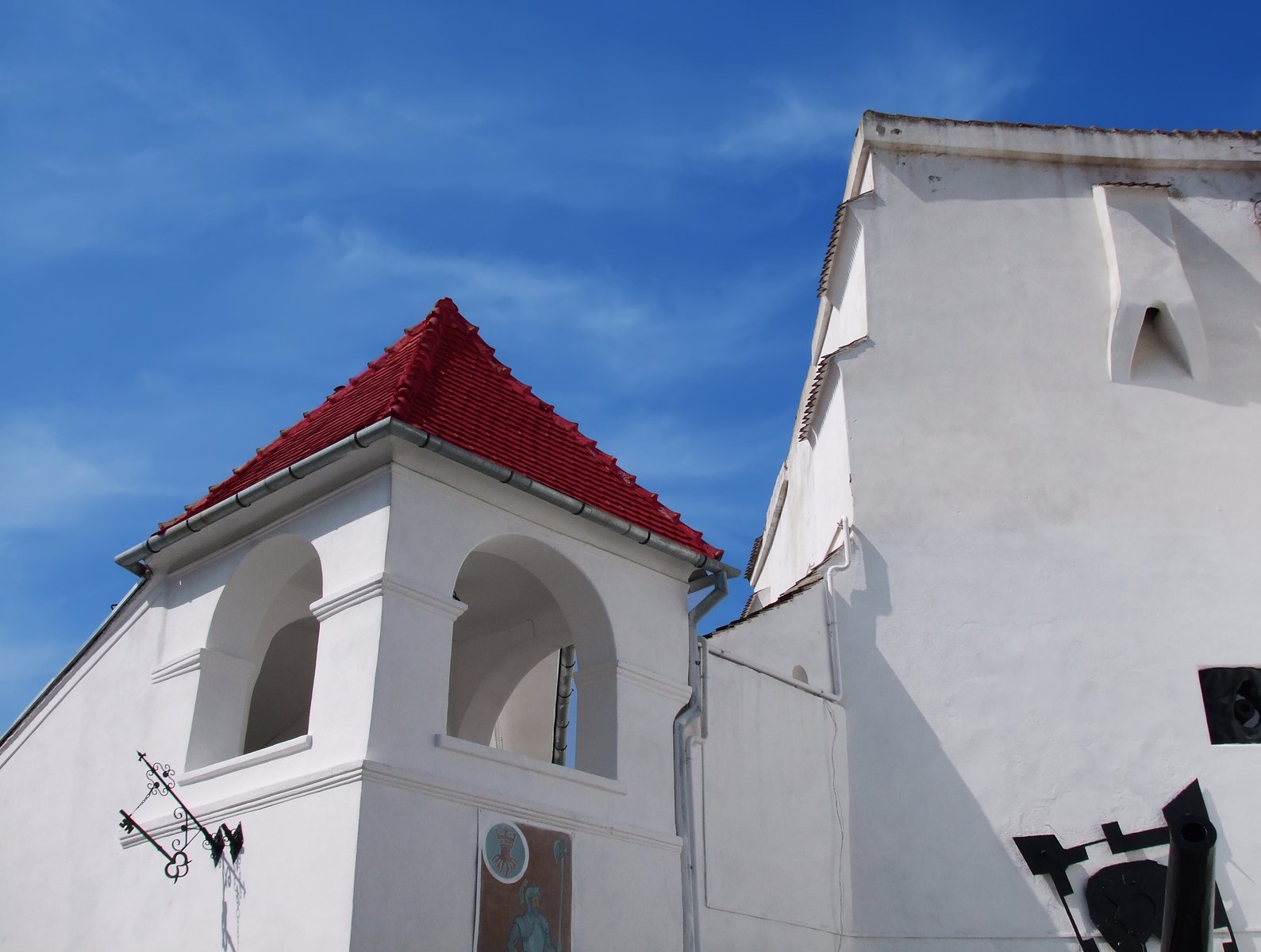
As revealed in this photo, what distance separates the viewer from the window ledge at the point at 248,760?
287 inches

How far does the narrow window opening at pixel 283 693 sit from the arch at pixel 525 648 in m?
1.26

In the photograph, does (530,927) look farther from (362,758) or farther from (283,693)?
(283,693)

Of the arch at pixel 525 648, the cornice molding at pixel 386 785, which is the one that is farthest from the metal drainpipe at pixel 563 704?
the cornice molding at pixel 386 785

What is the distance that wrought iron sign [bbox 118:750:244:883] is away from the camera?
7445mm

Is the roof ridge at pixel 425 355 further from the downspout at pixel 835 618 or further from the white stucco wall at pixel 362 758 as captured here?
the downspout at pixel 835 618

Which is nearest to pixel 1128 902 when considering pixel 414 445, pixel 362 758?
pixel 362 758

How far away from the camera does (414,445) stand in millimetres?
7805

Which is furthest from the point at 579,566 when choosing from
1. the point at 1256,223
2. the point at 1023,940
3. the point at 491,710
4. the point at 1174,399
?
the point at 1256,223

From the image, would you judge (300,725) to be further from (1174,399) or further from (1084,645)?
(1174,399)

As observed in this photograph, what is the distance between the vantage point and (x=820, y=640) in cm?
1059

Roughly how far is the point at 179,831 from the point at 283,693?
9.95 feet

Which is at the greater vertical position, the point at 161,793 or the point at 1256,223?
the point at 1256,223

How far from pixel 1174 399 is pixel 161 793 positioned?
9.00m

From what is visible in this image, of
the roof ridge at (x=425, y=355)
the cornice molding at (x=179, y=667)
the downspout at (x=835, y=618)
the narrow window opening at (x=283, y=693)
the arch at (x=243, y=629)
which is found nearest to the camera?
the roof ridge at (x=425, y=355)
